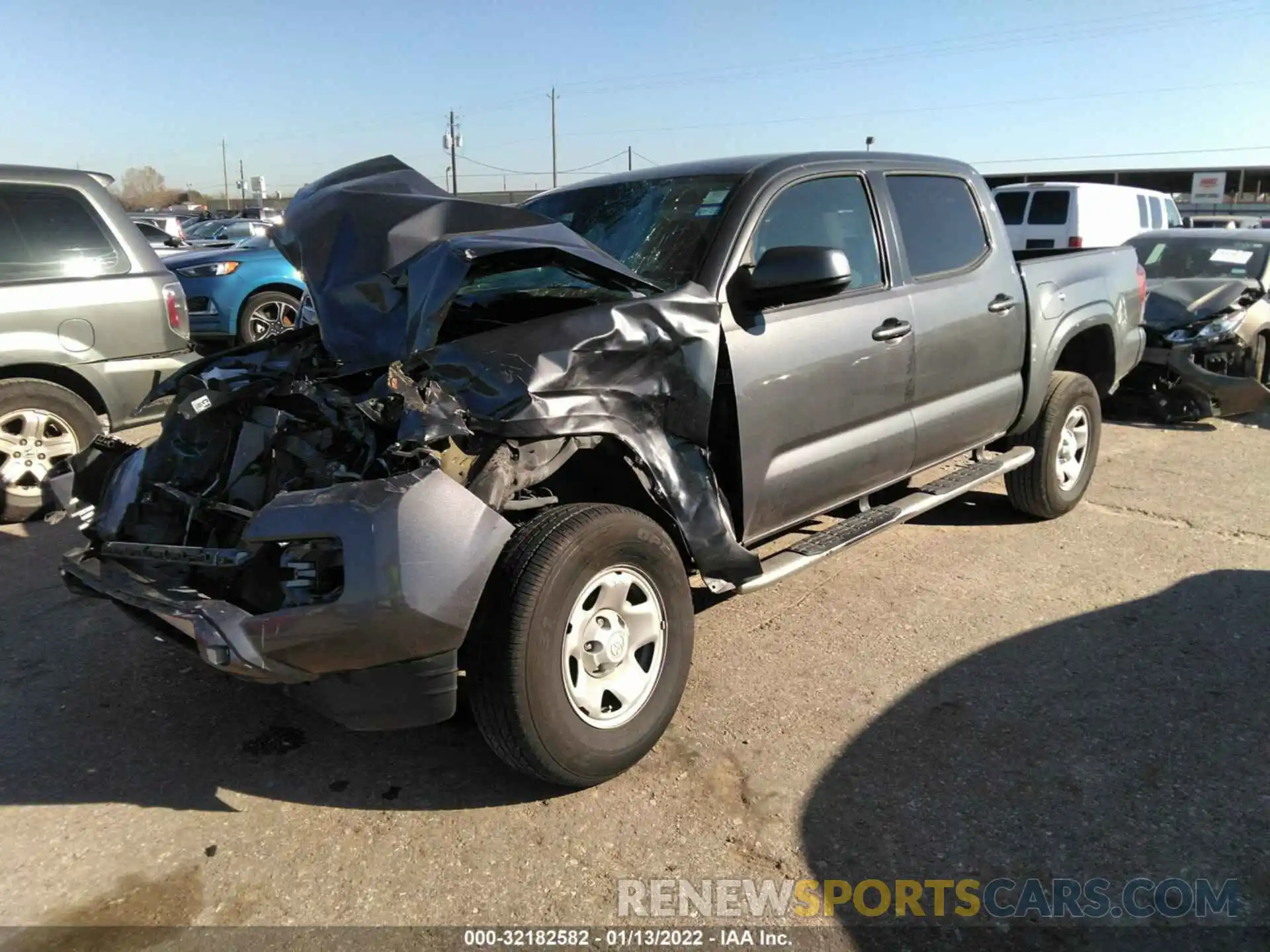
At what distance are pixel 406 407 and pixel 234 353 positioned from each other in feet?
4.87

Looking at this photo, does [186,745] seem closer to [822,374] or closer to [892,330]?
[822,374]

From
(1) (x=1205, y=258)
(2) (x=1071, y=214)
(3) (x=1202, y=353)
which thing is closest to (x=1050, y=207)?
(2) (x=1071, y=214)

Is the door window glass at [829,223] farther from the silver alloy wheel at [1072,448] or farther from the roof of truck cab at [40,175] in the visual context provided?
the roof of truck cab at [40,175]

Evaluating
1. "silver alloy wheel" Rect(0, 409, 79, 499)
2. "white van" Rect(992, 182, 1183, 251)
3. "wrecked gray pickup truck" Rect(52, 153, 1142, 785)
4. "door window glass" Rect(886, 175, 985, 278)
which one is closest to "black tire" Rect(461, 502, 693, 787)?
"wrecked gray pickup truck" Rect(52, 153, 1142, 785)

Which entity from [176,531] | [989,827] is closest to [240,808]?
[176,531]

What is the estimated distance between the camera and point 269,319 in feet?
33.2

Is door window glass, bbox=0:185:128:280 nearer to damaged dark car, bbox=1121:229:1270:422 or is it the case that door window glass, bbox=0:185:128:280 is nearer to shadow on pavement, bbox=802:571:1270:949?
shadow on pavement, bbox=802:571:1270:949

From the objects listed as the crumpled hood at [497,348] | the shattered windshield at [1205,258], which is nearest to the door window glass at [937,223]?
the crumpled hood at [497,348]

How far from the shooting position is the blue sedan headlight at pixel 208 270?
384 inches

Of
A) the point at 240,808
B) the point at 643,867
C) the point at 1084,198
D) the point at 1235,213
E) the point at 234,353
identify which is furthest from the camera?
the point at 1235,213

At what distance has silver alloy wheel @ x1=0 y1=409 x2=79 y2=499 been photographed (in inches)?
218

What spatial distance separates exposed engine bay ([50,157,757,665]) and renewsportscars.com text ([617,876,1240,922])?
3.17ft

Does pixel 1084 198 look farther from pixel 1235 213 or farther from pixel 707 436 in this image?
pixel 1235 213

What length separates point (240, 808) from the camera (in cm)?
294
